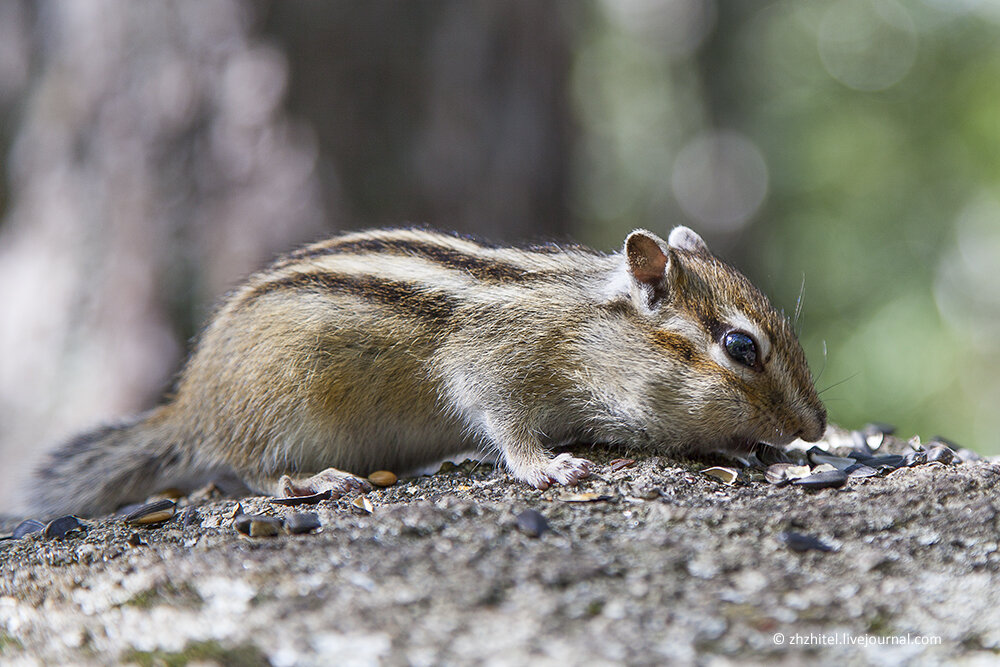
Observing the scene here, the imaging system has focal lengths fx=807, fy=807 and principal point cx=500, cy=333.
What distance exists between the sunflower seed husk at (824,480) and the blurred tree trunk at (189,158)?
3379 millimetres

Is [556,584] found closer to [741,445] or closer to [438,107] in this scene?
[741,445]

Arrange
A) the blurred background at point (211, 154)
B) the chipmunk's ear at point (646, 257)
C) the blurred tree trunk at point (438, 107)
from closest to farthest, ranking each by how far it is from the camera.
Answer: the chipmunk's ear at point (646, 257) < the blurred background at point (211, 154) < the blurred tree trunk at point (438, 107)

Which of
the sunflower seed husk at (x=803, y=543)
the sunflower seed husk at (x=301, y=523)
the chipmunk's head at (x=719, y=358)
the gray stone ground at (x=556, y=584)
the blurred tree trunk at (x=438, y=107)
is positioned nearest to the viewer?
the gray stone ground at (x=556, y=584)

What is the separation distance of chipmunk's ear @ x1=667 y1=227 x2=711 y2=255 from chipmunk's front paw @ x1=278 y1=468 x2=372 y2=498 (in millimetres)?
1835

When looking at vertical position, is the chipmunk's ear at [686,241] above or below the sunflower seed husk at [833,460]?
above

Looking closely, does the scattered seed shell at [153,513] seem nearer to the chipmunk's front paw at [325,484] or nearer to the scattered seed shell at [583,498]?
the chipmunk's front paw at [325,484]

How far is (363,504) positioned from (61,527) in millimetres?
1197

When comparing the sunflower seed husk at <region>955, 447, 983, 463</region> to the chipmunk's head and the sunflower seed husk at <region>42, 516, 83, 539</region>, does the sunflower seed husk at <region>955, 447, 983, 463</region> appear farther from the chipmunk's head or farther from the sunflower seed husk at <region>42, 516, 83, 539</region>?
the sunflower seed husk at <region>42, 516, 83, 539</region>

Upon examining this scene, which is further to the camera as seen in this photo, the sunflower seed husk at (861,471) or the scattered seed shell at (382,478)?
the scattered seed shell at (382,478)

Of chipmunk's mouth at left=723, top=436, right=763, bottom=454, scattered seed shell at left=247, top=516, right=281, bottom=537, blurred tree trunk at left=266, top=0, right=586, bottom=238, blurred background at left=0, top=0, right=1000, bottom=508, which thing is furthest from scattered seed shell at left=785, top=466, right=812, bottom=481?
blurred tree trunk at left=266, top=0, right=586, bottom=238

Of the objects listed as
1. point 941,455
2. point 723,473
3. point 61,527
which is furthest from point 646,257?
point 61,527

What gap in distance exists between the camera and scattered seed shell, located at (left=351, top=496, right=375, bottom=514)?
9.16 ft

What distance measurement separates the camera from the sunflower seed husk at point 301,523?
2.58 m

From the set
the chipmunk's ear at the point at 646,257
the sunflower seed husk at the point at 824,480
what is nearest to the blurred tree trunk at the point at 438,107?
the chipmunk's ear at the point at 646,257
